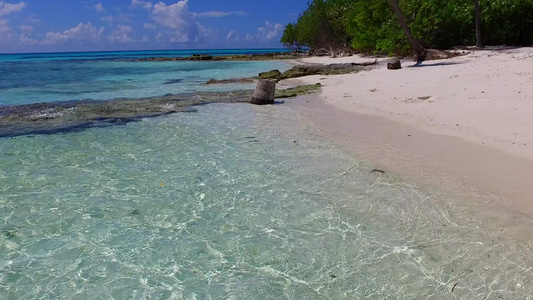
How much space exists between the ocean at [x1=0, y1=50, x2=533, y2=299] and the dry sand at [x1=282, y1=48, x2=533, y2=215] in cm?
59

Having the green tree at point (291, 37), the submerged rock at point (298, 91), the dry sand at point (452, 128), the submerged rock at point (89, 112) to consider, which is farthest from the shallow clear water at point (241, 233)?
the green tree at point (291, 37)

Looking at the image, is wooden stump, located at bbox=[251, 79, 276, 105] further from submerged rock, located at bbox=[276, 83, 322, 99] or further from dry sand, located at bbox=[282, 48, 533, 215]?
dry sand, located at bbox=[282, 48, 533, 215]

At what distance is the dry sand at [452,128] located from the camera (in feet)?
19.0

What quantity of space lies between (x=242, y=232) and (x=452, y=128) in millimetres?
5963

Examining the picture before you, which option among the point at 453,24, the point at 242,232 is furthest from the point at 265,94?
the point at 453,24

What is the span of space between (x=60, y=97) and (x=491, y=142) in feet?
59.5

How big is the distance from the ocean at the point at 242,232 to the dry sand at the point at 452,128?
590 mm

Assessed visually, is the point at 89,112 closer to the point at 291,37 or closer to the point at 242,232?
the point at 242,232

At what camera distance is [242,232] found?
462cm

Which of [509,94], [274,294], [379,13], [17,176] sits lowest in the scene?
[274,294]

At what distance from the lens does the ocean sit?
11.8 ft

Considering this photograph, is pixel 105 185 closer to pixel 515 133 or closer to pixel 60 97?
pixel 515 133

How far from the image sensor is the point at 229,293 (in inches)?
139

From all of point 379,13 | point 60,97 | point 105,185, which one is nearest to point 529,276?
point 105,185
